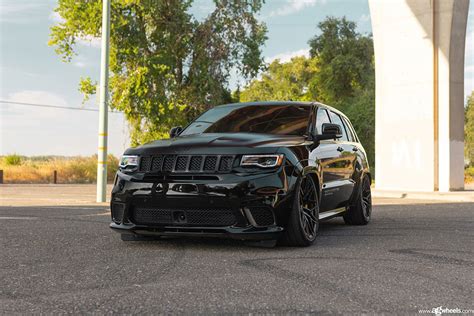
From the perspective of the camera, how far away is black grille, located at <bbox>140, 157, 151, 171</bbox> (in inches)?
259

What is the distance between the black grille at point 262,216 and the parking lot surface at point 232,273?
1.06 feet

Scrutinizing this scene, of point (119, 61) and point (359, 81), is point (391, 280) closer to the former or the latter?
point (119, 61)

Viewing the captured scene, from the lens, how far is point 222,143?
6.49 metres

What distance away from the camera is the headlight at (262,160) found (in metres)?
6.30

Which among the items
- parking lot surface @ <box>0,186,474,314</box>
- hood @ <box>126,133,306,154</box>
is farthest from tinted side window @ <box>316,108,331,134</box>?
parking lot surface @ <box>0,186,474,314</box>

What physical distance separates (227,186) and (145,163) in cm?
101

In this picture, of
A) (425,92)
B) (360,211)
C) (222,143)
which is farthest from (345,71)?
(222,143)

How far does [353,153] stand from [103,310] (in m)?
5.81

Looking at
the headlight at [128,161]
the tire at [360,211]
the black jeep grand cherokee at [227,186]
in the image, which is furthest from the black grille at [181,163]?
the tire at [360,211]

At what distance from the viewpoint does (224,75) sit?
3139cm

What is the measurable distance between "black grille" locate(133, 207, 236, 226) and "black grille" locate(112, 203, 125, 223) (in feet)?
0.97

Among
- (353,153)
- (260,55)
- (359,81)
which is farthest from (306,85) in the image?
(353,153)

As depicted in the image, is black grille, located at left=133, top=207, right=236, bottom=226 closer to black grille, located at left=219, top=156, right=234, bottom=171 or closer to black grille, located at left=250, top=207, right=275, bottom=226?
black grille, located at left=250, top=207, right=275, bottom=226

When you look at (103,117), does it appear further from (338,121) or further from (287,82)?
(287,82)
